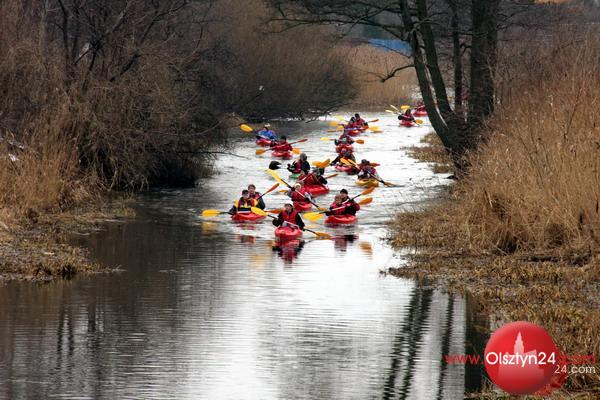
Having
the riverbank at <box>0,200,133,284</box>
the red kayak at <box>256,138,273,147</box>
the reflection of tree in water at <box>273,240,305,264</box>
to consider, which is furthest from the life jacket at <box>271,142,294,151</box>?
the reflection of tree in water at <box>273,240,305,264</box>

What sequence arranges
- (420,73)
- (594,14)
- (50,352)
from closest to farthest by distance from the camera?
(50,352), (420,73), (594,14)

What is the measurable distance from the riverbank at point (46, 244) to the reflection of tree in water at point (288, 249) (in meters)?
2.95

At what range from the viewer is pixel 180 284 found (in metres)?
14.0

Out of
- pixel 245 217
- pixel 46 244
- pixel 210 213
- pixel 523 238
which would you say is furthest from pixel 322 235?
pixel 46 244

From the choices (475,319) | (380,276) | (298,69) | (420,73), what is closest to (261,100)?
(298,69)

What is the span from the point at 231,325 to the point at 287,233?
23.7ft

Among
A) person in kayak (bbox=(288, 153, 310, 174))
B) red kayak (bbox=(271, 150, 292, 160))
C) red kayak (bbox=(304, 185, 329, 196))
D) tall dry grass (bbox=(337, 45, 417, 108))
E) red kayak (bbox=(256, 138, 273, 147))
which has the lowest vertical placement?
red kayak (bbox=(304, 185, 329, 196))

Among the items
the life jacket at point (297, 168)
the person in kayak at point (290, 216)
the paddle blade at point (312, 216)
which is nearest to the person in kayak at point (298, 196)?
the paddle blade at point (312, 216)

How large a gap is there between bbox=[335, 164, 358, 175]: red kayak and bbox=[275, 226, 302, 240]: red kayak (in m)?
10.8

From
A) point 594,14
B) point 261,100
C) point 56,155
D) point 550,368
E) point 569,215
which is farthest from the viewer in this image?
point 594,14

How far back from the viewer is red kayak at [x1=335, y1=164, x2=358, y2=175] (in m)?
29.6

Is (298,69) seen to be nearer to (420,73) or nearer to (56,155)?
(420,73)

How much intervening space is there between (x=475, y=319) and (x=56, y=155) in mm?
10154

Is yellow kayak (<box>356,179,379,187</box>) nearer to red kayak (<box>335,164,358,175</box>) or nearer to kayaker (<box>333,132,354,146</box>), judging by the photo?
red kayak (<box>335,164,358,175</box>)
